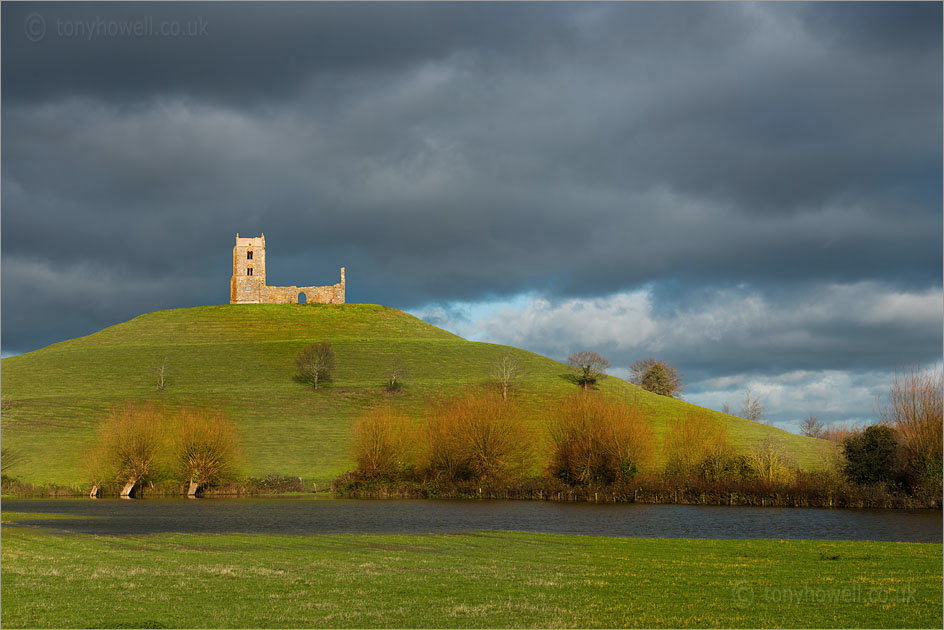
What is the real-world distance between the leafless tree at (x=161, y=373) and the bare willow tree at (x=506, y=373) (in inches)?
1892

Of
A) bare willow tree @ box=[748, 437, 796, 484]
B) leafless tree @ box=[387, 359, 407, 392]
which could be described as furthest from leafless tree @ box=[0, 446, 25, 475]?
bare willow tree @ box=[748, 437, 796, 484]

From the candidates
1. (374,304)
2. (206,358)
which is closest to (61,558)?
(206,358)

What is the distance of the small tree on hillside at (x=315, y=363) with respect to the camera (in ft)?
388

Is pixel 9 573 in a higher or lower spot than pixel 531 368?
lower

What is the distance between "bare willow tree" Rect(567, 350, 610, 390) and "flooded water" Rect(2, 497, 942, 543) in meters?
57.8

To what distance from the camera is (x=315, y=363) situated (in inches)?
4665

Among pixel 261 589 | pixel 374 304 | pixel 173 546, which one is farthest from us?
pixel 374 304

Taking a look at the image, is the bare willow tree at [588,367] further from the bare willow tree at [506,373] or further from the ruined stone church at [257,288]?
the ruined stone church at [257,288]

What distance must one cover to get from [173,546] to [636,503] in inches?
1621

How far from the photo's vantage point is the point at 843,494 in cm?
Answer: 5906

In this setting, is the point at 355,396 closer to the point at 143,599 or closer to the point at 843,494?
the point at 843,494

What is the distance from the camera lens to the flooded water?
3881 cm

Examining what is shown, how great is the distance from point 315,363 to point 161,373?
873 inches

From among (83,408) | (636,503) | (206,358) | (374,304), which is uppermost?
(374,304)
